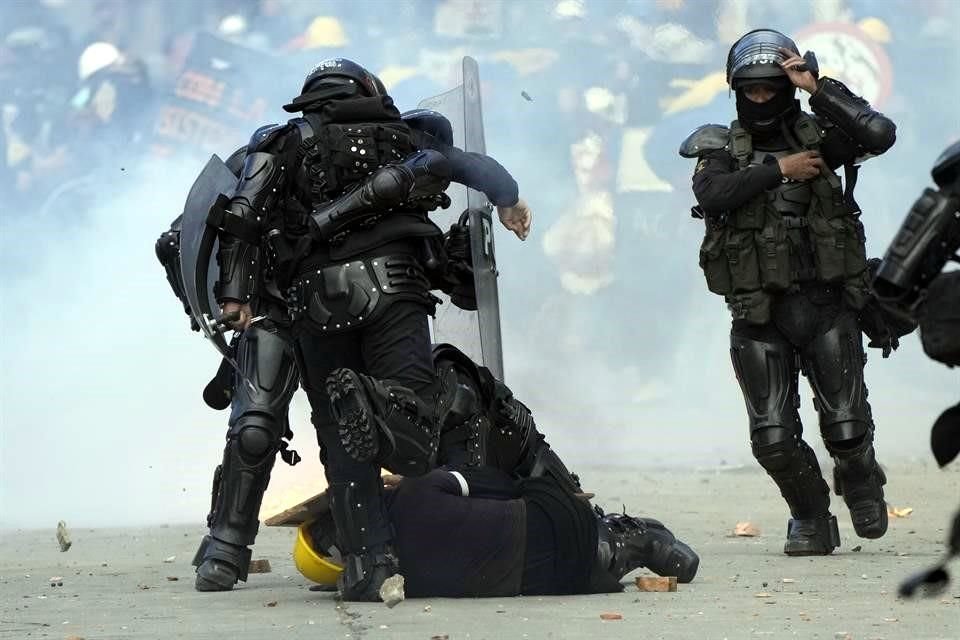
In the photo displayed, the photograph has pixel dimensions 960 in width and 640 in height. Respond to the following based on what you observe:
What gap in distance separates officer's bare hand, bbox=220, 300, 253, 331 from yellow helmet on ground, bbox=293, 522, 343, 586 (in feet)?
1.91

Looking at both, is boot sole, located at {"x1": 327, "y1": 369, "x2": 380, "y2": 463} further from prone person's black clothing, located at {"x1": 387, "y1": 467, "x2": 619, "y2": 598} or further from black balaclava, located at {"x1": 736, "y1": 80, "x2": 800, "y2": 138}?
black balaclava, located at {"x1": 736, "y1": 80, "x2": 800, "y2": 138}

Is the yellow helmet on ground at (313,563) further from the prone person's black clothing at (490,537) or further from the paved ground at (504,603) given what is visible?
the prone person's black clothing at (490,537)

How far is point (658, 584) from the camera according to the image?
5.45m

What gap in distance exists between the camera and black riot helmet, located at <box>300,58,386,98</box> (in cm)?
568

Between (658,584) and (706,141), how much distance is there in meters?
1.82

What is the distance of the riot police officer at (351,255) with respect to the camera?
5320 millimetres

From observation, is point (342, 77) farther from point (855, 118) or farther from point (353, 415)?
point (855, 118)

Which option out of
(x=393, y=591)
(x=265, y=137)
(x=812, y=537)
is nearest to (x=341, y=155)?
(x=265, y=137)

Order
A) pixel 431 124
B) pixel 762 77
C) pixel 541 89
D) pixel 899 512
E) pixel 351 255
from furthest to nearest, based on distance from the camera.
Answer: pixel 541 89, pixel 899 512, pixel 762 77, pixel 431 124, pixel 351 255

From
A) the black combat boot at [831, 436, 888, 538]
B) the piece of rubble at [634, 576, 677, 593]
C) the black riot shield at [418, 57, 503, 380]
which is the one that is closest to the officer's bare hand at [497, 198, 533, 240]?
the black riot shield at [418, 57, 503, 380]

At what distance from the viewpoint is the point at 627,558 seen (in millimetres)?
5441

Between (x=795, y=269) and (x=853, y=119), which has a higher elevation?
(x=853, y=119)

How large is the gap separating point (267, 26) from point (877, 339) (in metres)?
7.13

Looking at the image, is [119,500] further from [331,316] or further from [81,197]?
[331,316]
